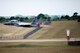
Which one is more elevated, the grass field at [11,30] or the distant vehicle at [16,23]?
the distant vehicle at [16,23]

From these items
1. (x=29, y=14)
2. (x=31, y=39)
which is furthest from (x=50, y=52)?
(x=29, y=14)

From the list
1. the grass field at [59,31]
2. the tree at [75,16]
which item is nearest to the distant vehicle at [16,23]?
the grass field at [59,31]

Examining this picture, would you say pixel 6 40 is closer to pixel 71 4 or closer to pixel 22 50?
pixel 22 50

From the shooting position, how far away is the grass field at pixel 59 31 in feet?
21.8

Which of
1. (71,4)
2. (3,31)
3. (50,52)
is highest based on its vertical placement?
(71,4)

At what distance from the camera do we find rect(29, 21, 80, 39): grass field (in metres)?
6.64

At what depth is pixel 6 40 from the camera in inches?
263

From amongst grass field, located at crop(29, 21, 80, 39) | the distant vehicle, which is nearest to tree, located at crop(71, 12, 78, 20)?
grass field, located at crop(29, 21, 80, 39)

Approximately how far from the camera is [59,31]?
6.69 metres

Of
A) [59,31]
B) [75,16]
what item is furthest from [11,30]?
[75,16]

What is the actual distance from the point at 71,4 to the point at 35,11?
2.49ft

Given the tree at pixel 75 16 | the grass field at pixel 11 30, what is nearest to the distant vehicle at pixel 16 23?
the grass field at pixel 11 30

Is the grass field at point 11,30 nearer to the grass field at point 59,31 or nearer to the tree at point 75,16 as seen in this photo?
the grass field at point 59,31

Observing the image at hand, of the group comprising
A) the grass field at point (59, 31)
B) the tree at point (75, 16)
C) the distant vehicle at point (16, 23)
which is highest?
the tree at point (75, 16)
